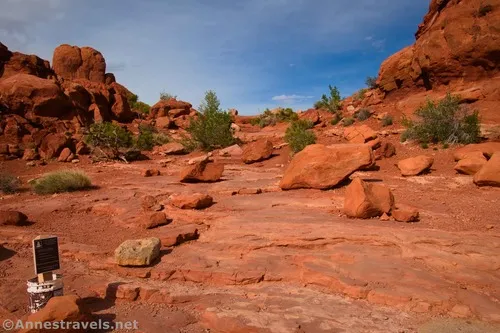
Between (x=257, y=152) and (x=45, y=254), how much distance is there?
39.0 ft

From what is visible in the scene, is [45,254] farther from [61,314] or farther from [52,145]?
[52,145]

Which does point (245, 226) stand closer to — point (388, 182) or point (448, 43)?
point (388, 182)

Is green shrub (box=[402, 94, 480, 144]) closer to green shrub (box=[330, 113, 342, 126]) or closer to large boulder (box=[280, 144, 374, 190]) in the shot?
large boulder (box=[280, 144, 374, 190])

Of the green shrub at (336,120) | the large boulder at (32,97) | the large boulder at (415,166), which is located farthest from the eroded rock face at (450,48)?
the large boulder at (32,97)

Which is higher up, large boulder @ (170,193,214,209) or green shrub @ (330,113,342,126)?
green shrub @ (330,113,342,126)

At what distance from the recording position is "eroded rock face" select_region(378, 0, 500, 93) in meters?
17.1

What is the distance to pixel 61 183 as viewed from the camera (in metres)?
11.0

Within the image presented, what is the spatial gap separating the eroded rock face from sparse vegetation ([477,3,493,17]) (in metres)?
0.05

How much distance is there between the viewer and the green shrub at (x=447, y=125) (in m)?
13.6

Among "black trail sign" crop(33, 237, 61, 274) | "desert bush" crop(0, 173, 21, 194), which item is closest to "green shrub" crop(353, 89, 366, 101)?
"desert bush" crop(0, 173, 21, 194)

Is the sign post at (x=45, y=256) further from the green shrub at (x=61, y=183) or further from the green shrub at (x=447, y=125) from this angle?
the green shrub at (x=447, y=125)

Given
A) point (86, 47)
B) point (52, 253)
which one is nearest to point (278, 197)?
point (52, 253)

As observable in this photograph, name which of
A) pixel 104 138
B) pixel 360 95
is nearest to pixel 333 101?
pixel 360 95

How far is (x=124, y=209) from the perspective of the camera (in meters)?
8.67
